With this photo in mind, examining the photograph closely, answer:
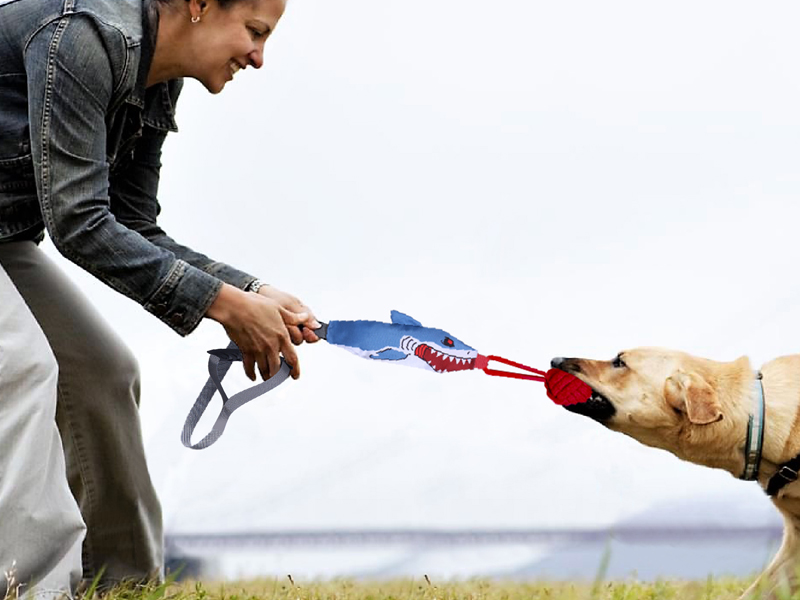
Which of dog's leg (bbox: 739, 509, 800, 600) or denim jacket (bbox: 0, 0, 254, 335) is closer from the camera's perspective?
denim jacket (bbox: 0, 0, 254, 335)

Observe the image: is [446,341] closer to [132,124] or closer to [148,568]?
[132,124]

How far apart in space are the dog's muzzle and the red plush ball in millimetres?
19

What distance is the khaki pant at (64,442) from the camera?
2391 mm

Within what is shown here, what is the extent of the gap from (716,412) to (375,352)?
1.33 meters

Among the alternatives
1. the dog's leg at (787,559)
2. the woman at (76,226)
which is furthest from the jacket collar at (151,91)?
the dog's leg at (787,559)

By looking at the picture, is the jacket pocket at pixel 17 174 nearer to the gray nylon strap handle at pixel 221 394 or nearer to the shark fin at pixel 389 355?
the gray nylon strap handle at pixel 221 394

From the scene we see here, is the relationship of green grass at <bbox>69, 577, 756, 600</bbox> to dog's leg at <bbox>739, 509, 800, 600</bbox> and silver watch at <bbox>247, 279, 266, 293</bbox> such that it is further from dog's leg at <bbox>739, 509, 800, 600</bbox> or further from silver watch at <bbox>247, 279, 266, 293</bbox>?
silver watch at <bbox>247, 279, 266, 293</bbox>

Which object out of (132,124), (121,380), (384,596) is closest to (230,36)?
(132,124)

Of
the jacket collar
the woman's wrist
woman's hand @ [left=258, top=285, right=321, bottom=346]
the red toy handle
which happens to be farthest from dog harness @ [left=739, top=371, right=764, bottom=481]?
the jacket collar

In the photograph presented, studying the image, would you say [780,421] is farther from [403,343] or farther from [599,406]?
[403,343]

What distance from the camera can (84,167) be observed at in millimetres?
2455

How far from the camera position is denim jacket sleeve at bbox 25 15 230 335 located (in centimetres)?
241

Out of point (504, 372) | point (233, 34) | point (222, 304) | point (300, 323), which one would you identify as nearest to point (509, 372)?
point (504, 372)

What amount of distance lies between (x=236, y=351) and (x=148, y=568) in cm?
92
